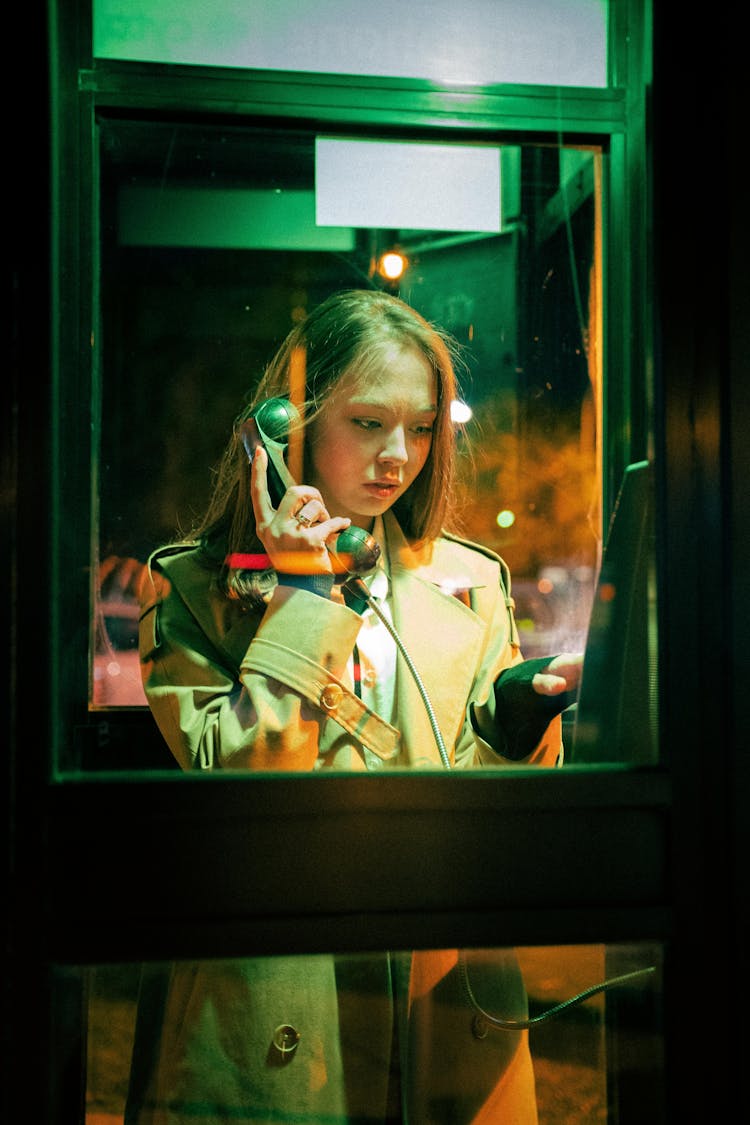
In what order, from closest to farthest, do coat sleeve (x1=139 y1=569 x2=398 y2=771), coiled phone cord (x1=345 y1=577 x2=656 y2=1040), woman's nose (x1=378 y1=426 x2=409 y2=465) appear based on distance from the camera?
coat sleeve (x1=139 y1=569 x2=398 y2=771), coiled phone cord (x1=345 y1=577 x2=656 y2=1040), woman's nose (x1=378 y1=426 x2=409 y2=465)

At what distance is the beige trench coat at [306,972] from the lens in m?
1.41

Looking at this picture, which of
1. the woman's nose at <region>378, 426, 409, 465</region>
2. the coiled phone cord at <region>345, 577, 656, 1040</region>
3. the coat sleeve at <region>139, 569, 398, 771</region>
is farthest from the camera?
the woman's nose at <region>378, 426, 409, 465</region>

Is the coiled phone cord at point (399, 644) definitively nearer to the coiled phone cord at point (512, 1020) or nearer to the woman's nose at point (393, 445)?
the woman's nose at point (393, 445)

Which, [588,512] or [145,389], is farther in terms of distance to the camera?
[588,512]

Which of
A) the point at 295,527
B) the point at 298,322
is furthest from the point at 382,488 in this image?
the point at 298,322

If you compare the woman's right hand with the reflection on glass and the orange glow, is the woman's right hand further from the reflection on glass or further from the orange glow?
the orange glow

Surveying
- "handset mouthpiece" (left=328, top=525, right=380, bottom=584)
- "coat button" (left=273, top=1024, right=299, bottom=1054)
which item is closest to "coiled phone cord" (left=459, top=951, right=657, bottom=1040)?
"coat button" (left=273, top=1024, right=299, bottom=1054)

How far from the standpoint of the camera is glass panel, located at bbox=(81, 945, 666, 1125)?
4.79ft

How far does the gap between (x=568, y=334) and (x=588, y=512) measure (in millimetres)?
322

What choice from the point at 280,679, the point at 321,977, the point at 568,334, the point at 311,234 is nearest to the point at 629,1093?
the point at 321,977

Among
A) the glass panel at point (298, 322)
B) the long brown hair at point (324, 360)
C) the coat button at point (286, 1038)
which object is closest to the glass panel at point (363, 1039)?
Answer: the coat button at point (286, 1038)

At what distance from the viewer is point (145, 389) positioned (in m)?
1.53

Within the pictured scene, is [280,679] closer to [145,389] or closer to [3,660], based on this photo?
[3,660]

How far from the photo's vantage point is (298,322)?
1584 millimetres
